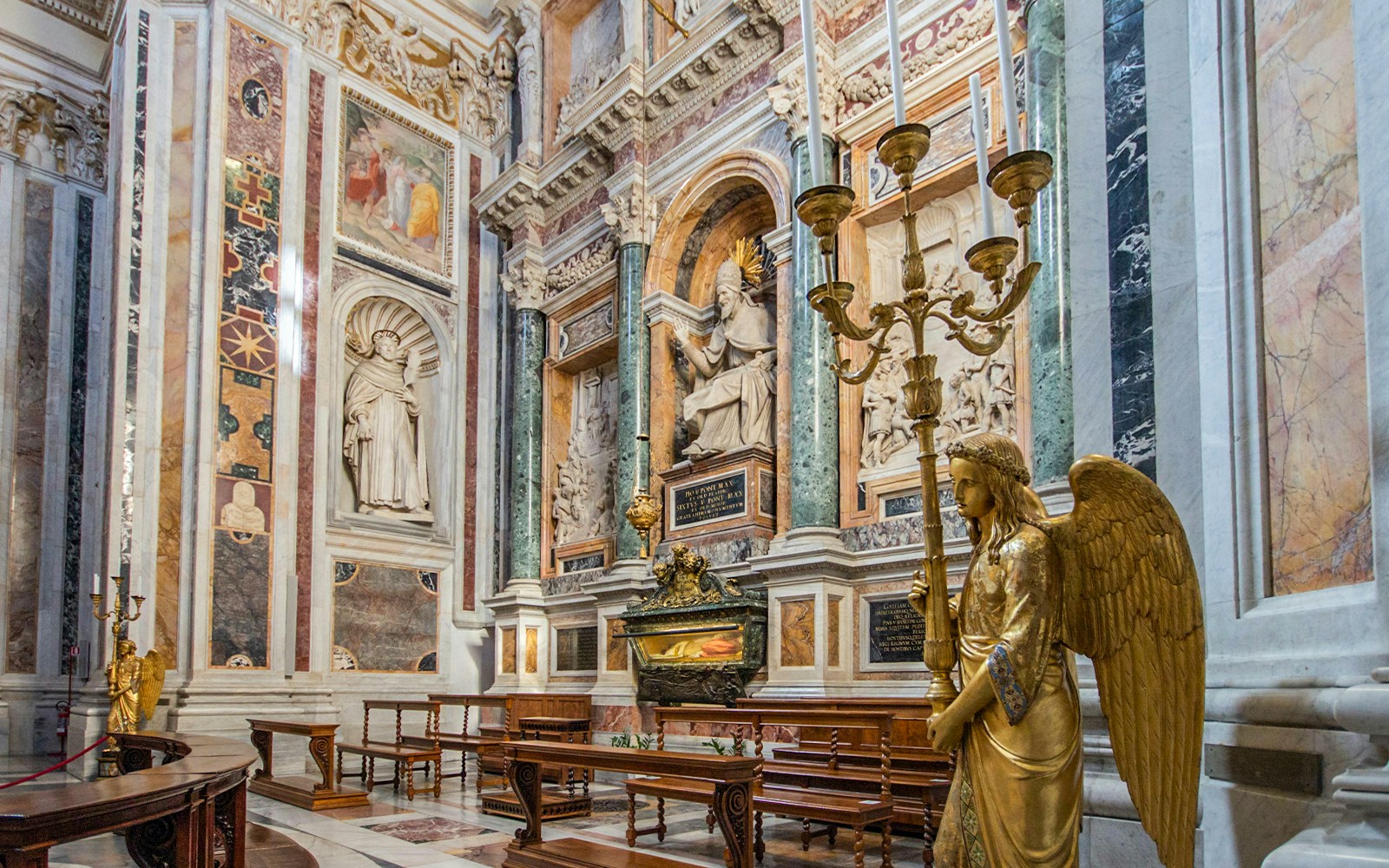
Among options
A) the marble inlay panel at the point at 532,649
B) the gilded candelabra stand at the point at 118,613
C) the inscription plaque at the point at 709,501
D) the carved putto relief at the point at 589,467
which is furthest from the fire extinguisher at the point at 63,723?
the inscription plaque at the point at 709,501

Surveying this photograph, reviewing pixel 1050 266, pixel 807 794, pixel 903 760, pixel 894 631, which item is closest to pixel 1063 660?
pixel 807 794

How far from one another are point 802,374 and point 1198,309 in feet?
19.6

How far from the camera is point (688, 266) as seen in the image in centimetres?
1220

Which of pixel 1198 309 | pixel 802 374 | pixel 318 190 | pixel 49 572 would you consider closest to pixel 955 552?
pixel 802 374

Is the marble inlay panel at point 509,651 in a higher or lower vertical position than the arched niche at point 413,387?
lower

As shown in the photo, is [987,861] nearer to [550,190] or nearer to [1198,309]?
[1198,309]

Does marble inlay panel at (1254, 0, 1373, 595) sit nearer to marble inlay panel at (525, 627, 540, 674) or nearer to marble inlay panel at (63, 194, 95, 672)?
marble inlay panel at (525, 627, 540, 674)

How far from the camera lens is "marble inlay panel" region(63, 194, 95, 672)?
1382 cm

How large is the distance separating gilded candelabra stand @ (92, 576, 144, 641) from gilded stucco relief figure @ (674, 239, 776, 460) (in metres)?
5.97

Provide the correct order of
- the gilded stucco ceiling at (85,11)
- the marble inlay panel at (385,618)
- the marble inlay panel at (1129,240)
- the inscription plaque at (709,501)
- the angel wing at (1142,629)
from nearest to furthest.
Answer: the angel wing at (1142,629) → the marble inlay panel at (1129,240) → the inscription plaque at (709,501) → the marble inlay panel at (385,618) → the gilded stucco ceiling at (85,11)

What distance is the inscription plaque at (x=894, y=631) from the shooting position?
28.2ft

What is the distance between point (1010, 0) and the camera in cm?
862

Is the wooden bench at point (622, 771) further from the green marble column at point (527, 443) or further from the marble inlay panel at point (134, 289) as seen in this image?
the green marble column at point (527, 443)

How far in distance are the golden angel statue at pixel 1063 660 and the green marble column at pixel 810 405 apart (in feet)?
19.5
